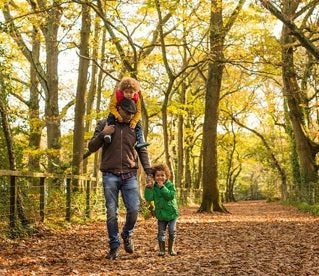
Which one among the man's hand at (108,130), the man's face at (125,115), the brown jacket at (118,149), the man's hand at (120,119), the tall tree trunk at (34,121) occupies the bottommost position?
the brown jacket at (118,149)

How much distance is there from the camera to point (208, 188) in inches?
685

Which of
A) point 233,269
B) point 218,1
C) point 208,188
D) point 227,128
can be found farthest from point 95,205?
point 227,128

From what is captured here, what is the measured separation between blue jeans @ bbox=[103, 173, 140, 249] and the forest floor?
0.36 meters

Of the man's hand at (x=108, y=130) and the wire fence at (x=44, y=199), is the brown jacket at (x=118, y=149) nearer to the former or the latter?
the man's hand at (x=108, y=130)

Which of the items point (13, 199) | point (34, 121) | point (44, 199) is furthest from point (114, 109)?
point (34, 121)

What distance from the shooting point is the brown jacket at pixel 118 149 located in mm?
6086

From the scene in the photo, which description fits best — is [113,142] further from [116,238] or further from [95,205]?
[95,205]

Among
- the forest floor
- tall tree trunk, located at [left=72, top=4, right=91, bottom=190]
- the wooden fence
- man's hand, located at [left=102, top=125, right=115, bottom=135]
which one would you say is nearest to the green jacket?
the forest floor

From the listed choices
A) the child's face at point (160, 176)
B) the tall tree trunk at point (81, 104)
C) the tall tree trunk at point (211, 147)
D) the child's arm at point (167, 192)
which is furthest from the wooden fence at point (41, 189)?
the tall tree trunk at point (211, 147)

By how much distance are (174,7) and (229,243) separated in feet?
23.9

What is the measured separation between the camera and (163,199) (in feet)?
21.3

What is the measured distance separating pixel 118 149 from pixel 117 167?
0.79ft

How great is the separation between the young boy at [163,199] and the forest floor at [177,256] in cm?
27

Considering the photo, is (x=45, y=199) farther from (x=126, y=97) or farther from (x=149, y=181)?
(x=126, y=97)
